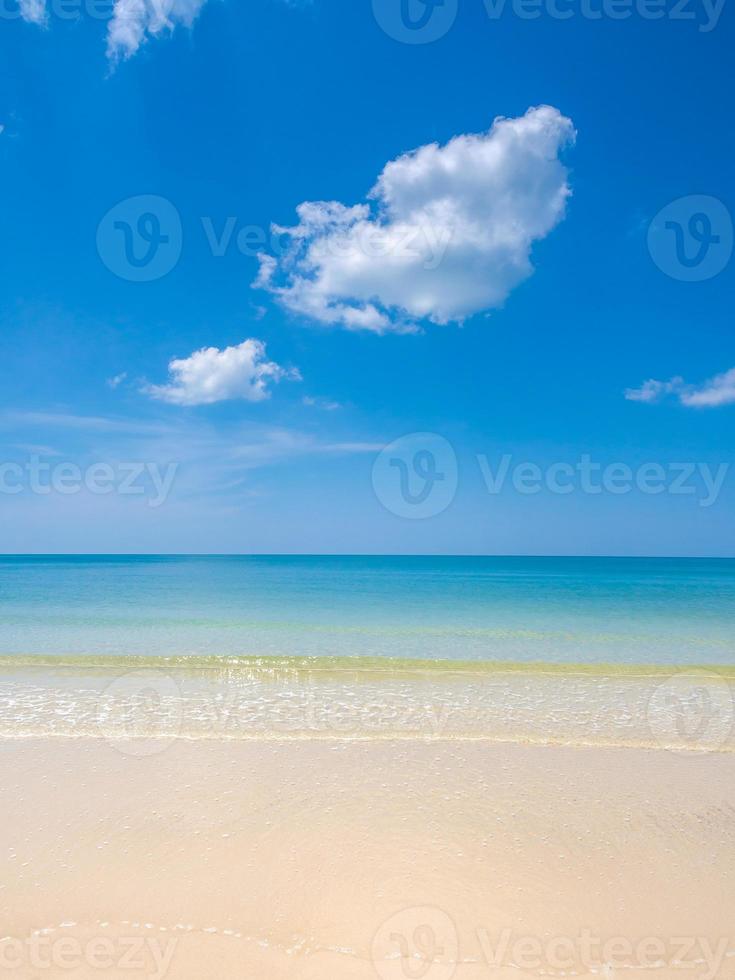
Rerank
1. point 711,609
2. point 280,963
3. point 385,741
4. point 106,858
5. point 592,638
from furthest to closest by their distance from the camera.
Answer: point 711,609 < point 592,638 < point 385,741 < point 106,858 < point 280,963

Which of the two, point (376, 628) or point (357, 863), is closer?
point (357, 863)

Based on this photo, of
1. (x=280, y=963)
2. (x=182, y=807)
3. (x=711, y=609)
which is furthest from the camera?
(x=711, y=609)

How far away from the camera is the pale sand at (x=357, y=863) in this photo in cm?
331

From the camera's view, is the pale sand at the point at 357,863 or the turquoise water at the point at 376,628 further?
the turquoise water at the point at 376,628

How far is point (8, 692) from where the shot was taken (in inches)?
367

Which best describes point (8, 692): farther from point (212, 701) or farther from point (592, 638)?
point (592, 638)

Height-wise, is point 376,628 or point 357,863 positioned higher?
point 376,628

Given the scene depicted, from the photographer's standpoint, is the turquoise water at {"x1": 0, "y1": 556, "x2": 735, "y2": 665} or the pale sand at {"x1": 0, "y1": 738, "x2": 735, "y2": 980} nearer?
the pale sand at {"x1": 0, "y1": 738, "x2": 735, "y2": 980}

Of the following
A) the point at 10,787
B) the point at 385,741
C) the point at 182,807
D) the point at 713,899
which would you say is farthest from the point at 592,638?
the point at 10,787

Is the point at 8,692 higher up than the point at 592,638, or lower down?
lower down

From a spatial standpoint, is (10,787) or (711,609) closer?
(10,787)

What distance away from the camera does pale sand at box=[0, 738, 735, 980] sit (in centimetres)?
331

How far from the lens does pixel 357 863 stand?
13.9 ft

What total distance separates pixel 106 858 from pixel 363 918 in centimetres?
217
